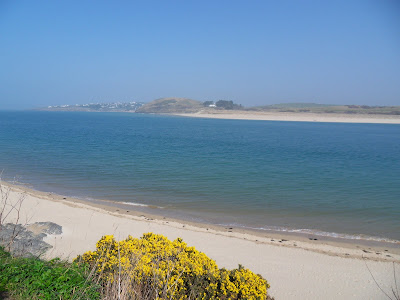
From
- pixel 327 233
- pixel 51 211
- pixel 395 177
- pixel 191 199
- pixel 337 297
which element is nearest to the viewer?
pixel 337 297

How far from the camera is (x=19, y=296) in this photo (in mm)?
4262

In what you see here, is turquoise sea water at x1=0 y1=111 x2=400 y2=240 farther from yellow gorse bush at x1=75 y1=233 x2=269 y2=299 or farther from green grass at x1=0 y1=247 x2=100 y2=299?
green grass at x1=0 y1=247 x2=100 y2=299

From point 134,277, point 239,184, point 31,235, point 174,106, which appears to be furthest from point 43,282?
point 174,106

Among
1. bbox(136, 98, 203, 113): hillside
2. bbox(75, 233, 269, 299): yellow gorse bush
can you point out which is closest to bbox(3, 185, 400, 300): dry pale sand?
bbox(75, 233, 269, 299): yellow gorse bush

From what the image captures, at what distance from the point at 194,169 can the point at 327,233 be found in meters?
11.7

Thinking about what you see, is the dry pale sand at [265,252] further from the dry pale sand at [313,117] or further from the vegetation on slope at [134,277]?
the dry pale sand at [313,117]

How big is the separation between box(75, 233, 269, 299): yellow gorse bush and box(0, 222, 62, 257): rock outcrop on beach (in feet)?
8.79

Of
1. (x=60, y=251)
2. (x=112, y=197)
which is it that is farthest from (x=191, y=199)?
(x=60, y=251)

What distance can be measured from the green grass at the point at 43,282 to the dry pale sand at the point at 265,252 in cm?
331

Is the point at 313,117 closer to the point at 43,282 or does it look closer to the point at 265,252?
the point at 265,252

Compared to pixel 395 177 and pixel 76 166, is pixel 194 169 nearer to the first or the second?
pixel 76 166

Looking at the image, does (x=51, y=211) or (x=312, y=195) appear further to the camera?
(x=312, y=195)

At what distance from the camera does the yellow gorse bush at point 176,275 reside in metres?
4.80

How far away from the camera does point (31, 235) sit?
9242mm
